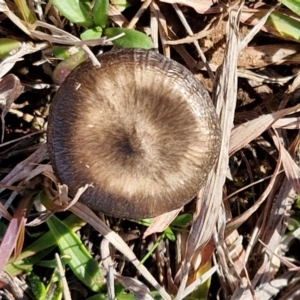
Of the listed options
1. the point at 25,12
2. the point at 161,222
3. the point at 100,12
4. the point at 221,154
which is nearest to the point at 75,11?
the point at 100,12

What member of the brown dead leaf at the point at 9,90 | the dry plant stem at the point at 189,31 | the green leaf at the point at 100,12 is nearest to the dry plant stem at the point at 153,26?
the dry plant stem at the point at 189,31

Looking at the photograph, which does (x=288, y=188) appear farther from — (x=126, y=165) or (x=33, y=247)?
(x=33, y=247)

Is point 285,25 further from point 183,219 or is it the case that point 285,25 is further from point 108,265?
point 108,265

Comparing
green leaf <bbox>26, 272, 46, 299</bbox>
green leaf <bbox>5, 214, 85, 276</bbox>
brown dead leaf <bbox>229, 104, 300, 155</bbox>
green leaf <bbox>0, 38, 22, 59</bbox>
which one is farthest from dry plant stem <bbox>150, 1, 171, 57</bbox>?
green leaf <bbox>26, 272, 46, 299</bbox>

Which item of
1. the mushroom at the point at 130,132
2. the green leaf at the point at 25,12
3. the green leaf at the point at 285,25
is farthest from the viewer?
the green leaf at the point at 285,25

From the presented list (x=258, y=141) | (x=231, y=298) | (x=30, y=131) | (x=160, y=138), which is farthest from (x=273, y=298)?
(x=30, y=131)

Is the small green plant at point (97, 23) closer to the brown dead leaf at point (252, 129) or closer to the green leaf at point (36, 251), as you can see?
the brown dead leaf at point (252, 129)
